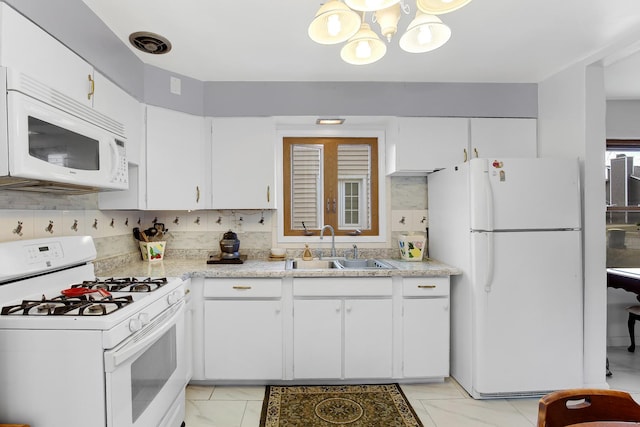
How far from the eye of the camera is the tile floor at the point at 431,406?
2.04 metres

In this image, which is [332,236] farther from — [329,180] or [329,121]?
[329,121]

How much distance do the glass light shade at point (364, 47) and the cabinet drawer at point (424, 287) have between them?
60.0 inches

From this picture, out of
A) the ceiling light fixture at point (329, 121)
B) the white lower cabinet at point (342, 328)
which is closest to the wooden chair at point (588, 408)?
the white lower cabinet at point (342, 328)

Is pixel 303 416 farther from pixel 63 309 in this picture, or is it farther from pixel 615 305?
pixel 615 305

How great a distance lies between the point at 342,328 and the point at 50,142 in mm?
1925

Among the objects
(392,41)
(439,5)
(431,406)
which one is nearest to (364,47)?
(439,5)

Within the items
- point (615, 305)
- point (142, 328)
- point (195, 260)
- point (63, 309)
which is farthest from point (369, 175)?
point (615, 305)

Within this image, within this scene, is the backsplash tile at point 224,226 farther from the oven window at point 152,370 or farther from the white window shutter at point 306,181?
the oven window at point 152,370

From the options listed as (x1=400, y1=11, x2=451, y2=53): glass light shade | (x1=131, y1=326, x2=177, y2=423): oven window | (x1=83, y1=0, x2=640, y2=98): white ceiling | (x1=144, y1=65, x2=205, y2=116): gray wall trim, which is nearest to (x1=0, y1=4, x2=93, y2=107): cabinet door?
(x1=83, y1=0, x2=640, y2=98): white ceiling

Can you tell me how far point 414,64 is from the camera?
2408 mm

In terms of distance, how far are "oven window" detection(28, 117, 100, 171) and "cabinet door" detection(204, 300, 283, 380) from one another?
1.22 m

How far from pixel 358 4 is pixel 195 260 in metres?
2.36

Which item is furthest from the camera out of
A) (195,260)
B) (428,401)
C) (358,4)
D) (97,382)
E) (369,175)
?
(369,175)

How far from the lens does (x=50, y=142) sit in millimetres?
1341
